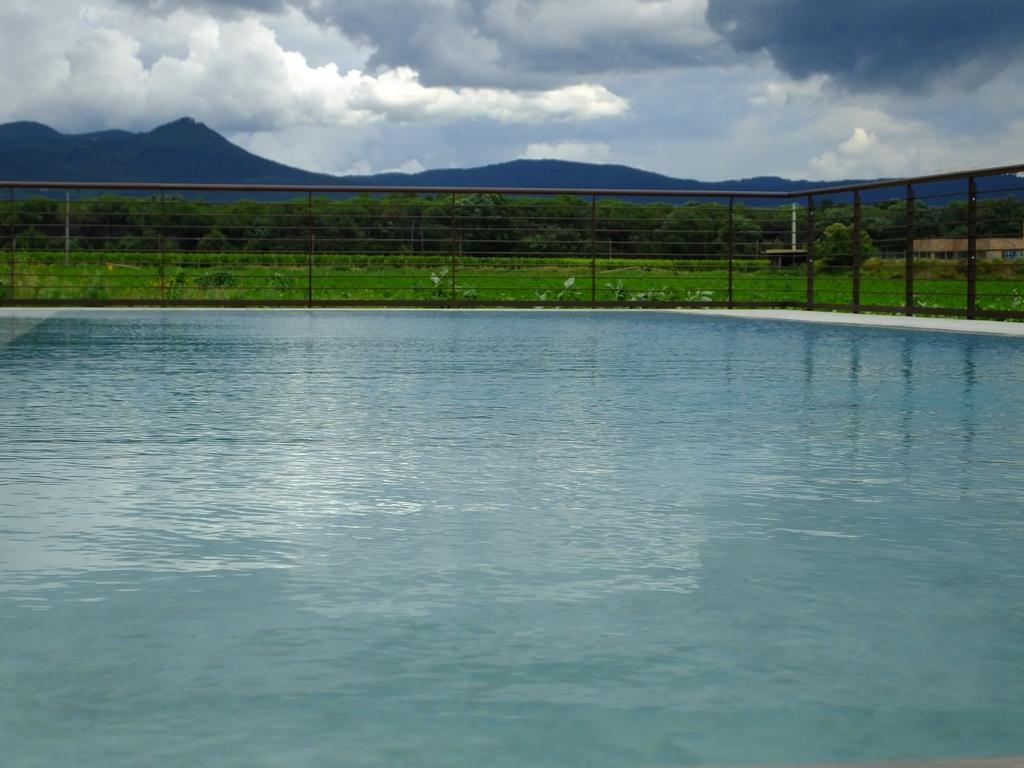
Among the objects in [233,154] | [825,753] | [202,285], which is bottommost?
[825,753]

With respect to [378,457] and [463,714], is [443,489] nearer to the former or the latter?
[378,457]

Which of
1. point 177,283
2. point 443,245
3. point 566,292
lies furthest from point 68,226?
point 566,292

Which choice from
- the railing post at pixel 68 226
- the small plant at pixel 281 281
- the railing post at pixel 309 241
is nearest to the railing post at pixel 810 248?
the railing post at pixel 309 241

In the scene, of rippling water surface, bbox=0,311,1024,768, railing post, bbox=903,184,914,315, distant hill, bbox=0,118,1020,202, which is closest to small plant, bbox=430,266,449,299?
railing post, bbox=903,184,914,315

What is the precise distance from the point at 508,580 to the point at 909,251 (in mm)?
11613

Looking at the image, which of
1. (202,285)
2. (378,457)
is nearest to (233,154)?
(202,285)

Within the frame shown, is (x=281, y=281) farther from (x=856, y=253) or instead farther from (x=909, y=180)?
(x=909, y=180)

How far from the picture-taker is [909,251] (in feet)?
43.8

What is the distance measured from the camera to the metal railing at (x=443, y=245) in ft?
45.9

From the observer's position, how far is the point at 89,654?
2.07 metres

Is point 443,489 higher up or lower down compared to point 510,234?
lower down

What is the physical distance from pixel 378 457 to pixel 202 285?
13360 mm

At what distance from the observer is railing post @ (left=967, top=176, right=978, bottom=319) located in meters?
12.4

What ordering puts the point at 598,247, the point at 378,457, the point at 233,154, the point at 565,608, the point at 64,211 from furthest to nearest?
the point at 233,154 → the point at 598,247 → the point at 64,211 → the point at 378,457 → the point at 565,608
